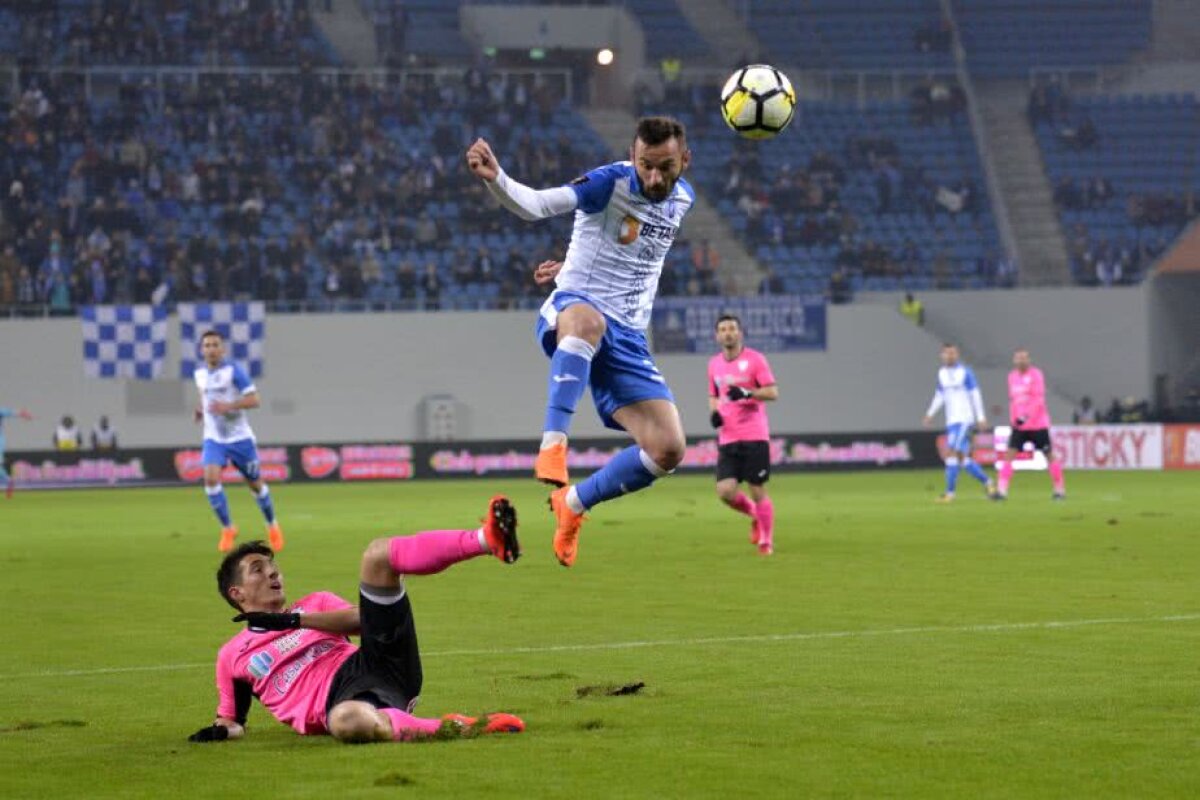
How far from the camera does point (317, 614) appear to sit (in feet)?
26.3

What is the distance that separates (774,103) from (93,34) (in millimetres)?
37573

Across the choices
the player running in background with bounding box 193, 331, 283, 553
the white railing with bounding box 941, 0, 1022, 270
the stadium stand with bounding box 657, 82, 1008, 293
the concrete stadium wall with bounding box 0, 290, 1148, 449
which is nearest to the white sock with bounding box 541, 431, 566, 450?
the player running in background with bounding box 193, 331, 283, 553

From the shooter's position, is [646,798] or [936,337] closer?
[646,798]

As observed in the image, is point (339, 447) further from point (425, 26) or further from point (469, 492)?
point (425, 26)

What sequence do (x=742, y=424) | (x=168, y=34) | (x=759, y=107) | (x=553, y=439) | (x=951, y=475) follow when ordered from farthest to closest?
(x=168, y=34), (x=951, y=475), (x=742, y=424), (x=759, y=107), (x=553, y=439)

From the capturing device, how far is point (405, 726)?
778 centimetres

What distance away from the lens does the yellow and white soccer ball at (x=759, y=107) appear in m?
11.2

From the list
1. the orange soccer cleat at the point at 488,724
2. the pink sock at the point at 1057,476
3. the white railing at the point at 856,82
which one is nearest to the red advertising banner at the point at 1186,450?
the white railing at the point at 856,82

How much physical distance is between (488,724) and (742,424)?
12.2m

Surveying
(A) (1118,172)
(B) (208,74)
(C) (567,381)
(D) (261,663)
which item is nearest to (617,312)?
(C) (567,381)

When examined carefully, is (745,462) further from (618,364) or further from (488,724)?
(488,724)

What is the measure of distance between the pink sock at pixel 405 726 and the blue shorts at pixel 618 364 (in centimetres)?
293

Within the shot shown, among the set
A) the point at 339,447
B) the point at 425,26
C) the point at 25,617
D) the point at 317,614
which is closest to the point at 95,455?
the point at 339,447

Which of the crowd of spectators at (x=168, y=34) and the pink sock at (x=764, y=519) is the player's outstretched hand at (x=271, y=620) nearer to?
the pink sock at (x=764, y=519)
